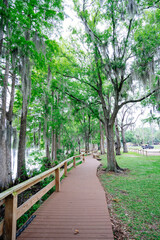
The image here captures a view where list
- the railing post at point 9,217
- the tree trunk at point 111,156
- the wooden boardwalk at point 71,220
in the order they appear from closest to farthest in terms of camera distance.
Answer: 1. the railing post at point 9,217
2. the wooden boardwalk at point 71,220
3. the tree trunk at point 111,156

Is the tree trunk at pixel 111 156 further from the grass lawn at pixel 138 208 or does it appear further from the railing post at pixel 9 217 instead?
the railing post at pixel 9 217

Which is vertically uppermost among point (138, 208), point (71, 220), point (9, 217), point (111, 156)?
point (9, 217)

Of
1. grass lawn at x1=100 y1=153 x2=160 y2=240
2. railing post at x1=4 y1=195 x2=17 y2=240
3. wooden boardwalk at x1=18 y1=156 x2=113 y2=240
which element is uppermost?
railing post at x1=4 y1=195 x2=17 y2=240

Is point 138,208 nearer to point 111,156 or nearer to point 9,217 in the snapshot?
point 9,217

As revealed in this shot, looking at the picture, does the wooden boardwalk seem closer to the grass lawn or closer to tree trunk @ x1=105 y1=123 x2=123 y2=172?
the grass lawn

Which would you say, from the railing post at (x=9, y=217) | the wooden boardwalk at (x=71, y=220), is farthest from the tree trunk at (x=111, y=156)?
the railing post at (x=9, y=217)

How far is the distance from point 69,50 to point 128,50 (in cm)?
422

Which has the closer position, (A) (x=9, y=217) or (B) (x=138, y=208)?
(A) (x=9, y=217)

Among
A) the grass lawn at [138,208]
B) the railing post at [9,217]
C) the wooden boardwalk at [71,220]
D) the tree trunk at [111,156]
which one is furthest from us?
the tree trunk at [111,156]

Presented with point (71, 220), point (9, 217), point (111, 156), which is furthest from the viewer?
point (111, 156)

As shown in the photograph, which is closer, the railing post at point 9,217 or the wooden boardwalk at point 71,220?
the railing post at point 9,217

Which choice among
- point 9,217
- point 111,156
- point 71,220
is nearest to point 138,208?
point 71,220

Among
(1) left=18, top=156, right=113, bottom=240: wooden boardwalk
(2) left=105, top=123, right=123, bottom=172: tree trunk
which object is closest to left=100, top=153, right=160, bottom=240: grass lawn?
(1) left=18, top=156, right=113, bottom=240: wooden boardwalk

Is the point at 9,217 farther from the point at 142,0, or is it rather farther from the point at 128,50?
the point at 142,0
